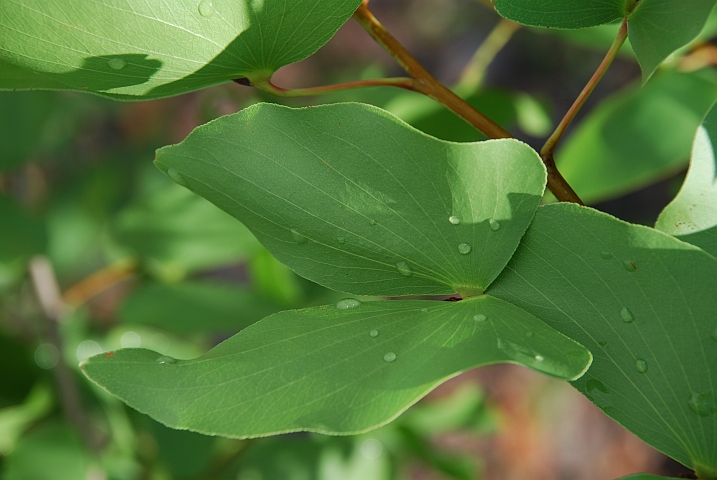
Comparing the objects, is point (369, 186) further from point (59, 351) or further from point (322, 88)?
point (59, 351)

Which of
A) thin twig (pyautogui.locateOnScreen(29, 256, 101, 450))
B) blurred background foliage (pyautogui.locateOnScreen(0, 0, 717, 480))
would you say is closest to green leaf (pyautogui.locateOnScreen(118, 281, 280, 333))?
blurred background foliage (pyautogui.locateOnScreen(0, 0, 717, 480))

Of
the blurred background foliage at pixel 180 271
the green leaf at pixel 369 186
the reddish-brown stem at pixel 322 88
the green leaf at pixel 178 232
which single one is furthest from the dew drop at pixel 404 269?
the green leaf at pixel 178 232

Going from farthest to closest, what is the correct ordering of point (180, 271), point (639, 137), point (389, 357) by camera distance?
point (180, 271) < point (639, 137) < point (389, 357)

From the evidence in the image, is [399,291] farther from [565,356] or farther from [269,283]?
[269,283]

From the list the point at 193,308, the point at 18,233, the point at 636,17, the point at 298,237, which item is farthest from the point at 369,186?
the point at 18,233

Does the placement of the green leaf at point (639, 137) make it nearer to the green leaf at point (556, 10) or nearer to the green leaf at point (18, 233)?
the green leaf at point (556, 10)

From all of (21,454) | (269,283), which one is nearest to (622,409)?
(269,283)
